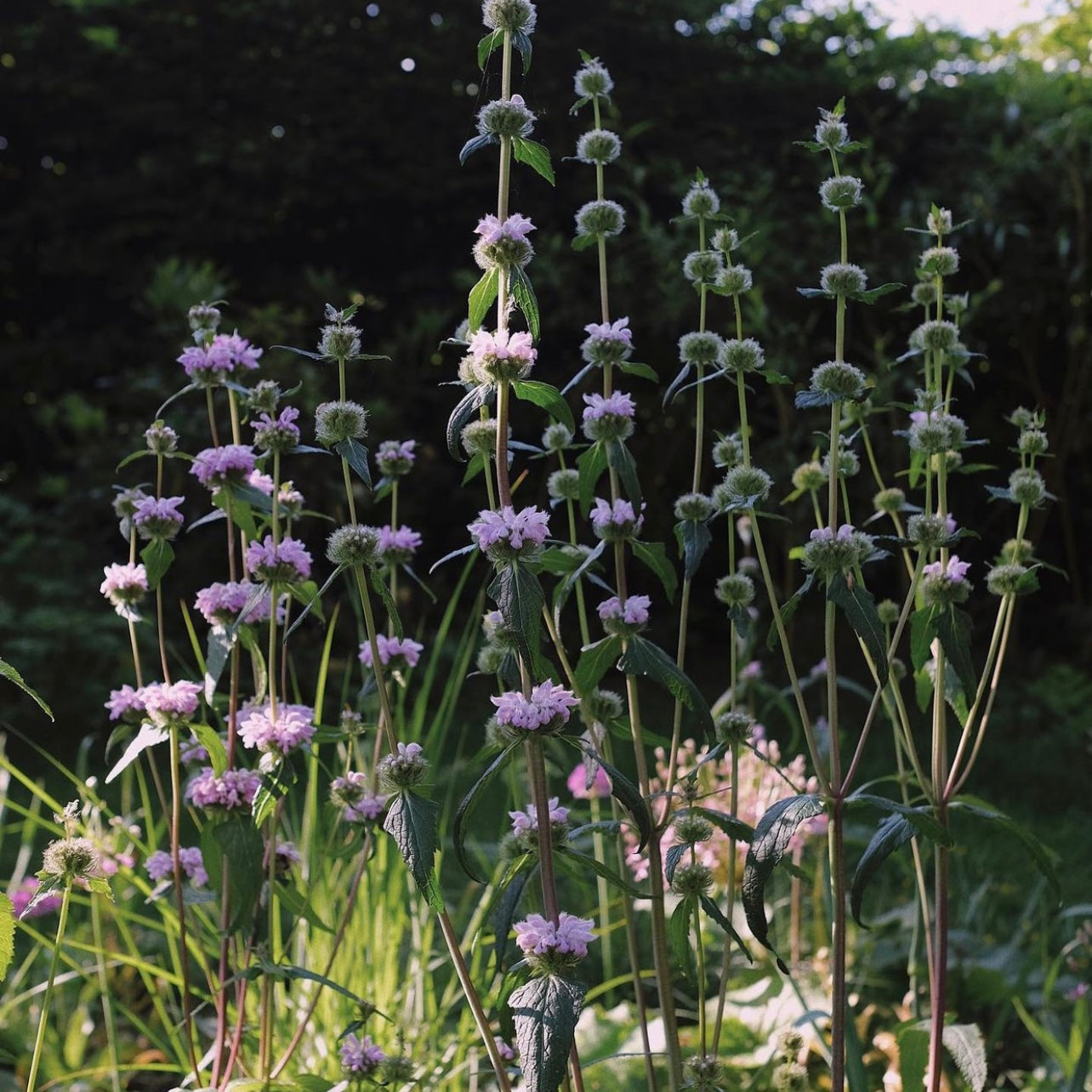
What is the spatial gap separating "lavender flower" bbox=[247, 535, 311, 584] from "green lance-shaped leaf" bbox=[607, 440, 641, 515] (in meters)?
0.37

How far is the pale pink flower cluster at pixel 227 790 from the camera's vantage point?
1.41 m

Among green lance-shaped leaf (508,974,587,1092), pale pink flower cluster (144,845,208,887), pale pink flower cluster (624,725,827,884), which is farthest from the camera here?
pale pink flower cluster (624,725,827,884)

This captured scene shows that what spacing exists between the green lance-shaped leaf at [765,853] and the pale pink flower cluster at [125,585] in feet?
2.70

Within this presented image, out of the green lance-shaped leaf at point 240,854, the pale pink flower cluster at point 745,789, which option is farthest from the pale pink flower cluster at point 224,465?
the pale pink flower cluster at point 745,789

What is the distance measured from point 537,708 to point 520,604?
105 millimetres

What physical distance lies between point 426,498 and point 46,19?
2.55m

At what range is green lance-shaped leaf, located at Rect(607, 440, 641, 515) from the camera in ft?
4.24

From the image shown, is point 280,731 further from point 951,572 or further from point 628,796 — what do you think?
point 951,572

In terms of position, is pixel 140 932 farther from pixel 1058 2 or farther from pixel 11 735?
pixel 1058 2

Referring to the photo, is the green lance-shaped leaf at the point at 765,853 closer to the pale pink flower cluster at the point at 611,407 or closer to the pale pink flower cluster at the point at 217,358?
the pale pink flower cluster at the point at 611,407

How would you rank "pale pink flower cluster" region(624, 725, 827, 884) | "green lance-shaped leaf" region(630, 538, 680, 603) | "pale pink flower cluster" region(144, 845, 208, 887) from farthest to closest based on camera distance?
"pale pink flower cluster" region(624, 725, 827, 884) < "pale pink flower cluster" region(144, 845, 208, 887) < "green lance-shaped leaf" region(630, 538, 680, 603)

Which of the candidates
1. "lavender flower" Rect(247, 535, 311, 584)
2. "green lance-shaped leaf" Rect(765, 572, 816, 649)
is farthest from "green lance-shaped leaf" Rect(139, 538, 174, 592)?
"green lance-shaped leaf" Rect(765, 572, 816, 649)

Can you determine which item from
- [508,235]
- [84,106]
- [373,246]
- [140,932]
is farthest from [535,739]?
[84,106]

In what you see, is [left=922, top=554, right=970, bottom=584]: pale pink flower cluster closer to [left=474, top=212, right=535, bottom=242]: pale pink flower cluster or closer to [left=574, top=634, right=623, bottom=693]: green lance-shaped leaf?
[left=574, top=634, right=623, bottom=693]: green lance-shaped leaf
